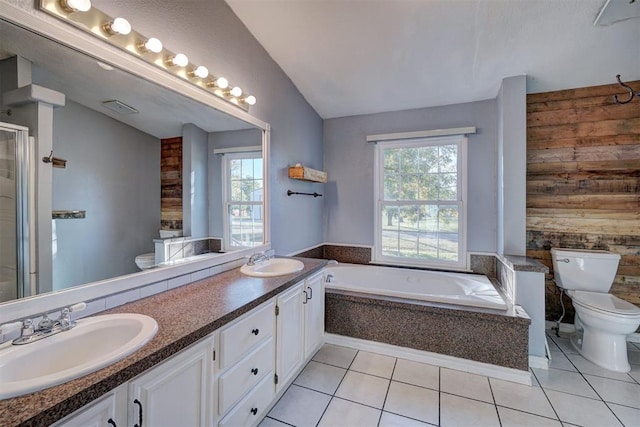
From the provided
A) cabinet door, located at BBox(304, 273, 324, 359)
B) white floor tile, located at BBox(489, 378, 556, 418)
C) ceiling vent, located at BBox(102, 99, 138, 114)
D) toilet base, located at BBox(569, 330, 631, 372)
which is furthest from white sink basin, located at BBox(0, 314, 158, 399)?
toilet base, located at BBox(569, 330, 631, 372)

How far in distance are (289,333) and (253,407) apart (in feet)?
1.51

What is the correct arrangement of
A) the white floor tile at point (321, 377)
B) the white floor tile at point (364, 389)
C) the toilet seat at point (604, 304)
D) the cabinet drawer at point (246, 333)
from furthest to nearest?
the toilet seat at point (604, 304) < the white floor tile at point (321, 377) < the white floor tile at point (364, 389) < the cabinet drawer at point (246, 333)

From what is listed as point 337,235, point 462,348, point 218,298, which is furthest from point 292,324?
point 337,235

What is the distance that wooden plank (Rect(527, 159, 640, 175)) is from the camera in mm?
2561

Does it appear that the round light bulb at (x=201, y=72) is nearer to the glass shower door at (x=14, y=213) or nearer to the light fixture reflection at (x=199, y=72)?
the light fixture reflection at (x=199, y=72)

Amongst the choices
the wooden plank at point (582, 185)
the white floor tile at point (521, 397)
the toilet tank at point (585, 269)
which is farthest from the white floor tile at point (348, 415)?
the wooden plank at point (582, 185)

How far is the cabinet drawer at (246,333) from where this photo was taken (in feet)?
4.24

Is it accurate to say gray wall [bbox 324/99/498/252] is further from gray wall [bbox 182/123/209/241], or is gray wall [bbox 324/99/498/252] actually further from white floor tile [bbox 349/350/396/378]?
gray wall [bbox 182/123/209/241]

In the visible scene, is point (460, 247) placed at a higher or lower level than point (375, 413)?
higher

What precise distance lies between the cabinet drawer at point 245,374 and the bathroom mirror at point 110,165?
0.73 metres

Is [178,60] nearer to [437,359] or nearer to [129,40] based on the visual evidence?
[129,40]

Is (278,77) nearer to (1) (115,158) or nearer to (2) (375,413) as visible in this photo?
(1) (115,158)

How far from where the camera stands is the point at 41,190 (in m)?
1.12

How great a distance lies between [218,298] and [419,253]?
2494 millimetres
